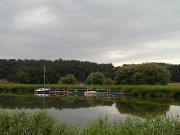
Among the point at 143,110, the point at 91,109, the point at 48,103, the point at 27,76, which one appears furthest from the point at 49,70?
the point at 143,110

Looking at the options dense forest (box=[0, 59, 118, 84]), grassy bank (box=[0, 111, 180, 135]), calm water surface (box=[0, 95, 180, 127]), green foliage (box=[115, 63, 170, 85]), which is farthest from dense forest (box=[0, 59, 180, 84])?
grassy bank (box=[0, 111, 180, 135])

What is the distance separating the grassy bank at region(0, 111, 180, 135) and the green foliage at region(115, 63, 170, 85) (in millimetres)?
42052

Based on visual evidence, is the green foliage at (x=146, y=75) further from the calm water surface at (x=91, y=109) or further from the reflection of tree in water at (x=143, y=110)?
the reflection of tree in water at (x=143, y=110)

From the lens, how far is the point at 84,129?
25.7 ft

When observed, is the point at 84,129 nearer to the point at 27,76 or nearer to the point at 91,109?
the point at 91,109

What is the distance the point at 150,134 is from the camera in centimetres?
667

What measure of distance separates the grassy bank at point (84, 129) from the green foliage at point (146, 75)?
42.1 m

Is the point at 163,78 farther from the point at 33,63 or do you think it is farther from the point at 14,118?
the point at 33,63

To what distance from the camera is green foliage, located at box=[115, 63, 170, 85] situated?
159 ft

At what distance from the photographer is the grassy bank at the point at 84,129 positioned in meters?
7.19

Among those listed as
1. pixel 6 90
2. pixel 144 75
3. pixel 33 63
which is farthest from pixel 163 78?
pixel 33 63

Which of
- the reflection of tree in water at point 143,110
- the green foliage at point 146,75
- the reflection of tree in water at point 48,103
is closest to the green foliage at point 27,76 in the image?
the green foliage at point 146,75

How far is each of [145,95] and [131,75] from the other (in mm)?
15690

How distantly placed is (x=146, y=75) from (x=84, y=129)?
1730 inches
